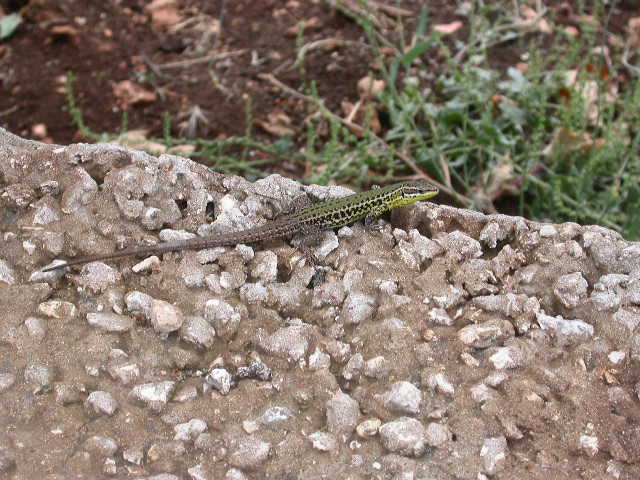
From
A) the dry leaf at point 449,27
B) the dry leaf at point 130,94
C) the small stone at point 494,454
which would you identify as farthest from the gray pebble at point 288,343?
the dry leaf at point 449,27

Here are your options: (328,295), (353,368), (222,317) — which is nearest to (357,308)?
(328,295)

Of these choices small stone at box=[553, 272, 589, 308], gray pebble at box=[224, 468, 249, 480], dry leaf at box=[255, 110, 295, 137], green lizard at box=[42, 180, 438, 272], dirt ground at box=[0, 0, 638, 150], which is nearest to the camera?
gray pebble at box=[224, 468, 249, 480]

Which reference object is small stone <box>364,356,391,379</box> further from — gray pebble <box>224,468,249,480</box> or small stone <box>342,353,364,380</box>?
gray pebble <box>224,468,249,480</box>

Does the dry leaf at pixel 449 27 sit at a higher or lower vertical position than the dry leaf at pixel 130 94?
higher

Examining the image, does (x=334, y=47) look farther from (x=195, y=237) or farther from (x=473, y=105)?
(x=195, y=237)

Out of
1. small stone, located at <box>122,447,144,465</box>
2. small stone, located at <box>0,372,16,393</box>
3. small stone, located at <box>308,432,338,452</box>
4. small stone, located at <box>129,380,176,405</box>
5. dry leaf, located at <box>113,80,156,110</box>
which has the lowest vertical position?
dry leaf, located at <box>113,80,156,110</box>

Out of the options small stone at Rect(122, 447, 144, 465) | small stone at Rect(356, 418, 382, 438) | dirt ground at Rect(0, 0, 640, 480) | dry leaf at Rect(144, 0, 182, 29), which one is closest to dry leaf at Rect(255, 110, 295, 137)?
dry leaf at Rect(144, 0, 182, 29)

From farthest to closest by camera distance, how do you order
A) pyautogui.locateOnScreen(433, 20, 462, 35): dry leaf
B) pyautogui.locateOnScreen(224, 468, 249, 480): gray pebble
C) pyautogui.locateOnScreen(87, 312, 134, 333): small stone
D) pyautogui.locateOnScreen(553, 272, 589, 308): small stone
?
pyautogui.locateOnScreen(433, 20, 462, 35): dry leaf < pyautogui.locateOnScreen(553, 272, 589, 308): small stone < pyautogui.locateOnScreen(87, 312, 134, 333): small stone < pyautogui.locateOnScreen(224, 468, 249, 480): gray pebble

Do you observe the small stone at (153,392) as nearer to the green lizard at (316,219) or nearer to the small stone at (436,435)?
the green lizard at (316,219)
